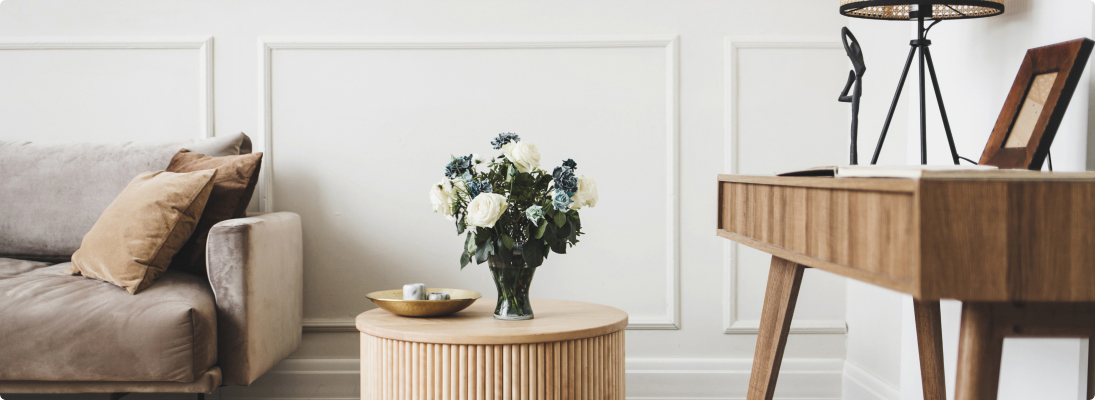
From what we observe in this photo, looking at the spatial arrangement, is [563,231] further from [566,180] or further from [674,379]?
[674,379]

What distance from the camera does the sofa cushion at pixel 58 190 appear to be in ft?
6.11

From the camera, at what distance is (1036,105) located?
1.12 meters

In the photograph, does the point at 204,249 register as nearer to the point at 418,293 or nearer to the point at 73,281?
the point at 73,281

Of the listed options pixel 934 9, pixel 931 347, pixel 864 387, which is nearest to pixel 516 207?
pixel 931 347

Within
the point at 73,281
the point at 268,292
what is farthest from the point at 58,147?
the point at 268,292

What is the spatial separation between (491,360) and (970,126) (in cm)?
118

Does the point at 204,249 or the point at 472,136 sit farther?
the point at 472,136

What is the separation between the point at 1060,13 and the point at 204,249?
2080 mm

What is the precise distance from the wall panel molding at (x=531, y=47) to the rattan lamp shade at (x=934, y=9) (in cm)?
78

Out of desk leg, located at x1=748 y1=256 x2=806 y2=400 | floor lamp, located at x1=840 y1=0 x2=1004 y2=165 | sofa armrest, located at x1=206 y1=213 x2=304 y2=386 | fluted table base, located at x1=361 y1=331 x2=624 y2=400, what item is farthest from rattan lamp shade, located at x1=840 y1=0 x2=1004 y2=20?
sofa armrest, located at x1=206 y1=213 x2=304 y2=386

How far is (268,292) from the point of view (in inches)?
70.2

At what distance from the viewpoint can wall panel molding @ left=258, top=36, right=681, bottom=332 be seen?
217 centimetres

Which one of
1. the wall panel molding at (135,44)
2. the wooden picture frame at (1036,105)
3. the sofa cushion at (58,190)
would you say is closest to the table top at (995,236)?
the wooden picture frame at (1036,105)

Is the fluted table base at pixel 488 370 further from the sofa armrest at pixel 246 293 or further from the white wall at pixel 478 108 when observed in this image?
the white wall at pixel 478 108
